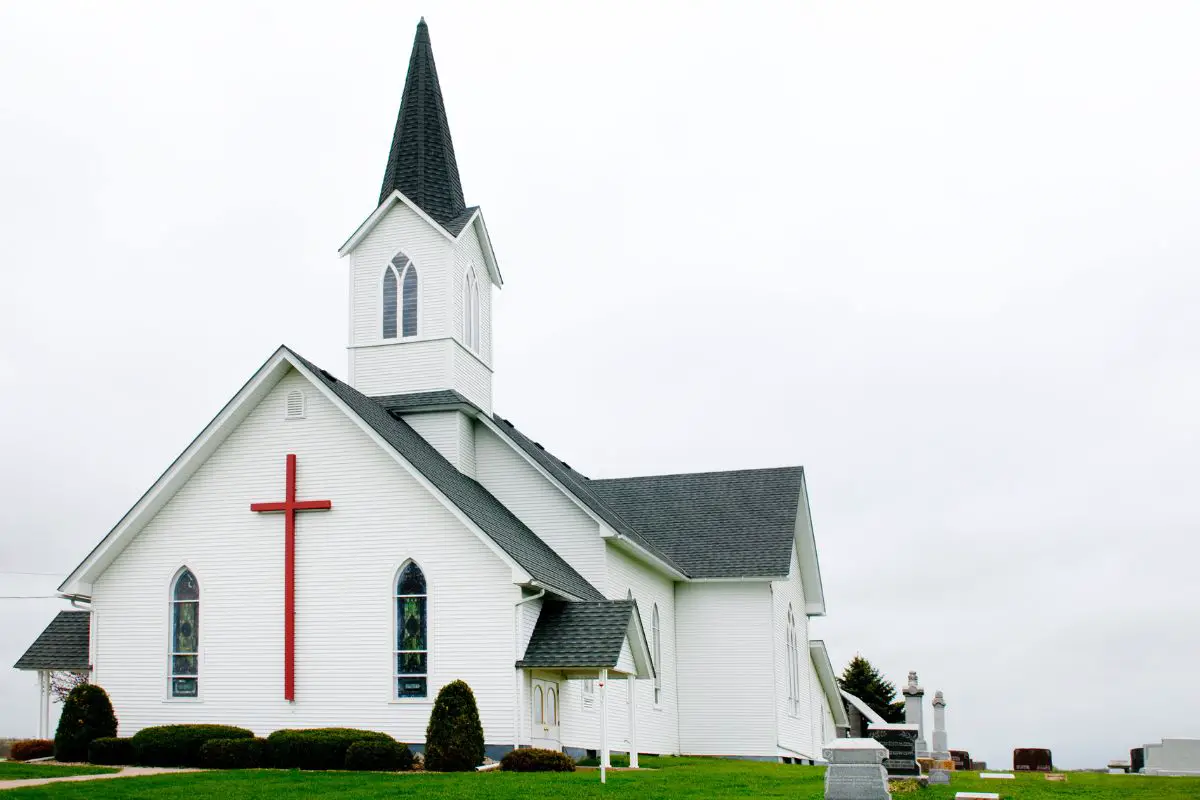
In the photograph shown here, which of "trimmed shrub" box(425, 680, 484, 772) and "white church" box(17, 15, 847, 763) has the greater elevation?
"white church" box(17, 15, 847, 763)

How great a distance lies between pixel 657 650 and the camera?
119ft

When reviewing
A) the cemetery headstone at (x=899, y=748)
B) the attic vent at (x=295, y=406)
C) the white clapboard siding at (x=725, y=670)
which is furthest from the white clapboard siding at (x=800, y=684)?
the attic vent at (x=295, y=406)

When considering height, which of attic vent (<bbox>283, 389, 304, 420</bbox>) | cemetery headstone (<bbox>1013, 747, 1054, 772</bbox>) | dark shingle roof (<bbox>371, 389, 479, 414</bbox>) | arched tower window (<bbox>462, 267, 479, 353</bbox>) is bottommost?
cemetery headstone (<bbox>1013, 747, 1054, 772</bbox>)

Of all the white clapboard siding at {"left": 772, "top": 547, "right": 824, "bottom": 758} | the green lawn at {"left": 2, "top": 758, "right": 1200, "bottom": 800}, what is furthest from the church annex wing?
the white clapboard siding at {"left": 772, "top": 547, "right": 824, "bottom": 758}

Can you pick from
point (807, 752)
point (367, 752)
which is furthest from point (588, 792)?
point (807, 752)

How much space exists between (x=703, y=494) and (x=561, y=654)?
54.7 feet

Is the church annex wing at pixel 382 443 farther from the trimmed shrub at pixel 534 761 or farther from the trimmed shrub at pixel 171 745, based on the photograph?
the trimmed shrub at pixel 171 745

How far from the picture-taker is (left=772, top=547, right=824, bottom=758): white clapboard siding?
3838cm

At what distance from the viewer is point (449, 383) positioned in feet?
109

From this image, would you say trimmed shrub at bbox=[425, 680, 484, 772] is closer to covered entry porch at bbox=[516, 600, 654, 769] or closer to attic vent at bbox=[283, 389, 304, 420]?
covered entry porch at bbox=[516, 600, 654, 769]

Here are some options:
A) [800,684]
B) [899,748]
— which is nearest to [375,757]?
[899,748]

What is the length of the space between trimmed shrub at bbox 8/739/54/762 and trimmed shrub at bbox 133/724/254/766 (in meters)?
3.36

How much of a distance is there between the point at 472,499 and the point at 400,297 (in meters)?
6.65

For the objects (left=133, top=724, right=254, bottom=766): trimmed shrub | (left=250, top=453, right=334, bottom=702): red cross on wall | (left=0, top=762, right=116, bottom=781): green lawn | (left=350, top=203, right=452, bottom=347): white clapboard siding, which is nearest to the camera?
(left=0, top=762, right=116, bottom=781): green lawn
